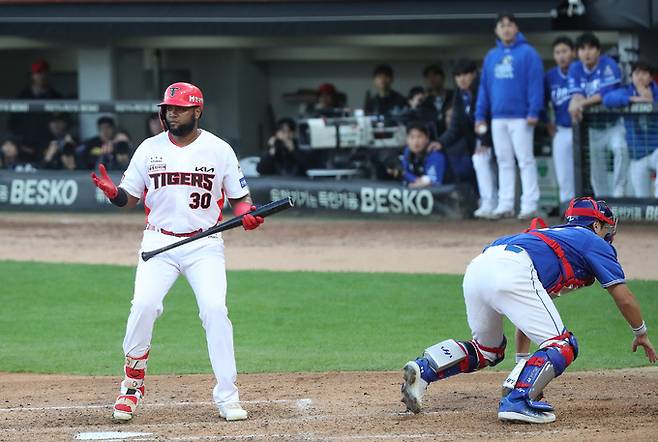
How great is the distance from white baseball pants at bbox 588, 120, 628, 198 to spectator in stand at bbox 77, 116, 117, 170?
596cm

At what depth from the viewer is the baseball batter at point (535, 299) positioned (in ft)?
20.7

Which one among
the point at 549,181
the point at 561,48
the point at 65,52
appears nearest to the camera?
the point at 561,48

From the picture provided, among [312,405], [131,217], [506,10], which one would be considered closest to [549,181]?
[506,10]

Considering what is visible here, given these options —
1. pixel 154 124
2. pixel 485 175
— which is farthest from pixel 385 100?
pixel 154 124

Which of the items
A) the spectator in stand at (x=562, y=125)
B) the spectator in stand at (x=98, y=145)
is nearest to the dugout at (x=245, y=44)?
the spectator in stand at (x=98, y=145)

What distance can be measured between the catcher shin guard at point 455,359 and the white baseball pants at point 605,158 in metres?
7.07

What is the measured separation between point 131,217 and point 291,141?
2.19m

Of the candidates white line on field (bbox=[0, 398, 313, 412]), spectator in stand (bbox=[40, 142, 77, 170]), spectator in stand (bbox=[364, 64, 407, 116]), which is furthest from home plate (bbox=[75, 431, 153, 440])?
spectator in stand (bbox=[40, 142, 77, 170])

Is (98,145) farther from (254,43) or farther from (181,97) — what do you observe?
(181,97)

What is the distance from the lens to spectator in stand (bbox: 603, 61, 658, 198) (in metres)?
13.1

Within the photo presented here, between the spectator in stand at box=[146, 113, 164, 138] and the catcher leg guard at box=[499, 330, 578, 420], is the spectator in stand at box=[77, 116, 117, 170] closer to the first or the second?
the spectator in stand at box=[146, 113, 164, 138]

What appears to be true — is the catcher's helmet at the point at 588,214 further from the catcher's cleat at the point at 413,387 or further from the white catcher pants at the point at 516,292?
the catcher's cleat at the point at 413,387

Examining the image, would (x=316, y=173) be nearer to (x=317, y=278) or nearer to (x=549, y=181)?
(x=549, y=181)

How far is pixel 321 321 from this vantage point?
32.8 feet
